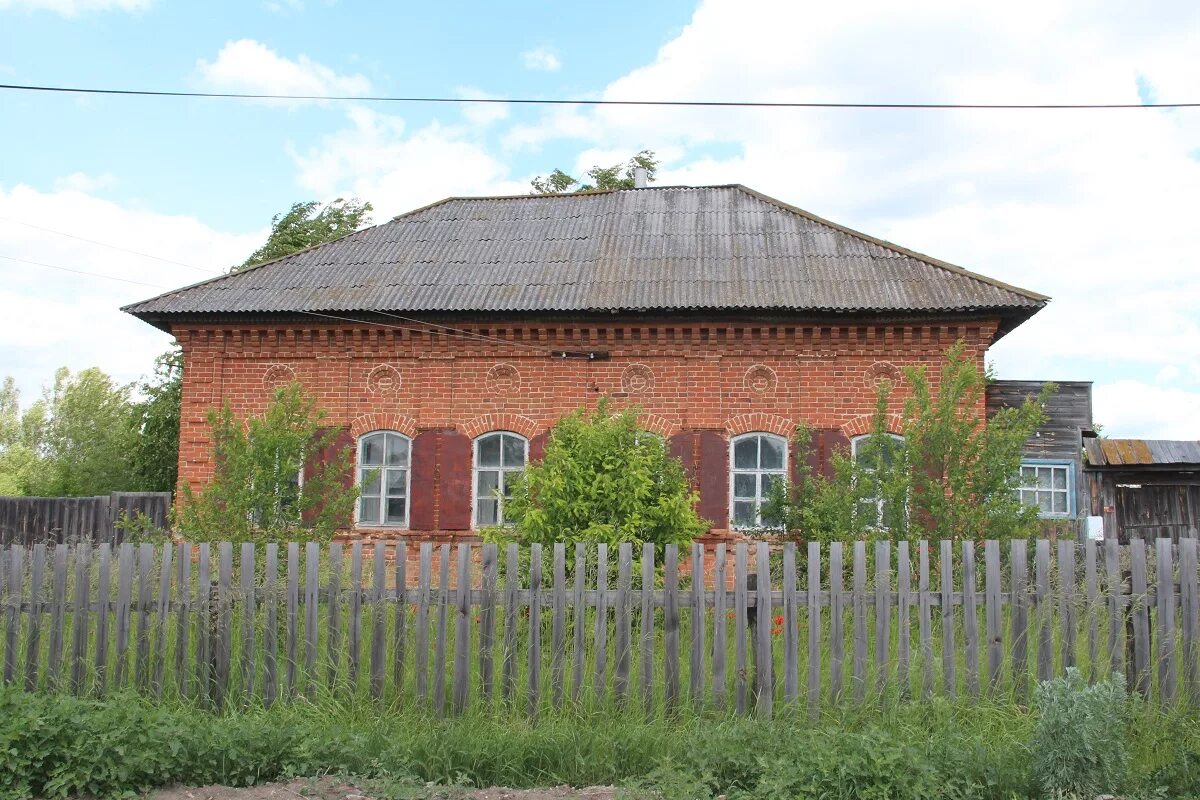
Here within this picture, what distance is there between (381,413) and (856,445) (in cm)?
630

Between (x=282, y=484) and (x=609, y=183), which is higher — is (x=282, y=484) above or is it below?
below

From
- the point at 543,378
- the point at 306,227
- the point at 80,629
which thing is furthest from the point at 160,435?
the point at 80,629

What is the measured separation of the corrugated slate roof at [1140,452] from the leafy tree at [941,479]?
5.25m

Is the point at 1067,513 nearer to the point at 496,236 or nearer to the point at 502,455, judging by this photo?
the point at 502,455

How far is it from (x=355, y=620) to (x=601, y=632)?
157cm

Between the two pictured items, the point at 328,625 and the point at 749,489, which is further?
the point at 749,489

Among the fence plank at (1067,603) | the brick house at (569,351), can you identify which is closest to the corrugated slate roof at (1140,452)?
the brick house at (569,351)

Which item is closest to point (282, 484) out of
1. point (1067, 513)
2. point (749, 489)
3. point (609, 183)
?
point (749, 489)

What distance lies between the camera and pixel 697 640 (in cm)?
599

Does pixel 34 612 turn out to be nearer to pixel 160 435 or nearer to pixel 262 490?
pixel 262 490

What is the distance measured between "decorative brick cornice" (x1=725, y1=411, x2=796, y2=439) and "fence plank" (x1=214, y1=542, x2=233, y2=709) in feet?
24.8

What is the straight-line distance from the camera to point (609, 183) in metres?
26.4

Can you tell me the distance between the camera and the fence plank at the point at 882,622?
5875 mm

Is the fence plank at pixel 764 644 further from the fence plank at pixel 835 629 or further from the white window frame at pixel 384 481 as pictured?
the white window frame at pixel 384 481
